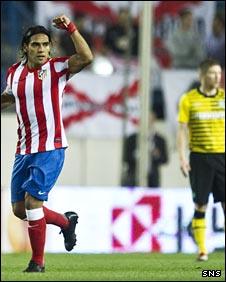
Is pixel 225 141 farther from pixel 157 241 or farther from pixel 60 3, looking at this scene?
pixel 60 3

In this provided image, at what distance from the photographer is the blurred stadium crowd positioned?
713 inches

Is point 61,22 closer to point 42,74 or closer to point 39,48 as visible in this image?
point 39,48

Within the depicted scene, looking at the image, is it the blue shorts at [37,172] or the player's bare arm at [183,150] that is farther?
the player's bare arm at [183,150]

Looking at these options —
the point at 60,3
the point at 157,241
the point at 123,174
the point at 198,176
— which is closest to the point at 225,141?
the point at 198,176

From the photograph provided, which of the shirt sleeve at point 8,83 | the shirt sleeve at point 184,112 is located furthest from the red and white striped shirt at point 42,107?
the shirt sleeve at point 184,112

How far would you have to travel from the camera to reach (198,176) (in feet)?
41.5

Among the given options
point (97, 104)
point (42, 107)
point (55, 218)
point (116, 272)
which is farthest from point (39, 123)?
point (97, 104)

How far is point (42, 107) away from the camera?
9562mm

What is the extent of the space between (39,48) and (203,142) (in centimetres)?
356

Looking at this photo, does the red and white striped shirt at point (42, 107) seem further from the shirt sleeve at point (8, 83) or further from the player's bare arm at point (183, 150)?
the player's bare arm at point (183, 150)

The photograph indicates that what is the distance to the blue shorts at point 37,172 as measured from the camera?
9.46 m

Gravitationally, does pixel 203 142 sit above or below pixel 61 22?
below

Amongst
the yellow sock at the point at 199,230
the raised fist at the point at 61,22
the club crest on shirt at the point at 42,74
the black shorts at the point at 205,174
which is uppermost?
the raised fist at the point at 61,22

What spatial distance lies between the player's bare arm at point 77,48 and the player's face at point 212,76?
3.06 meters
